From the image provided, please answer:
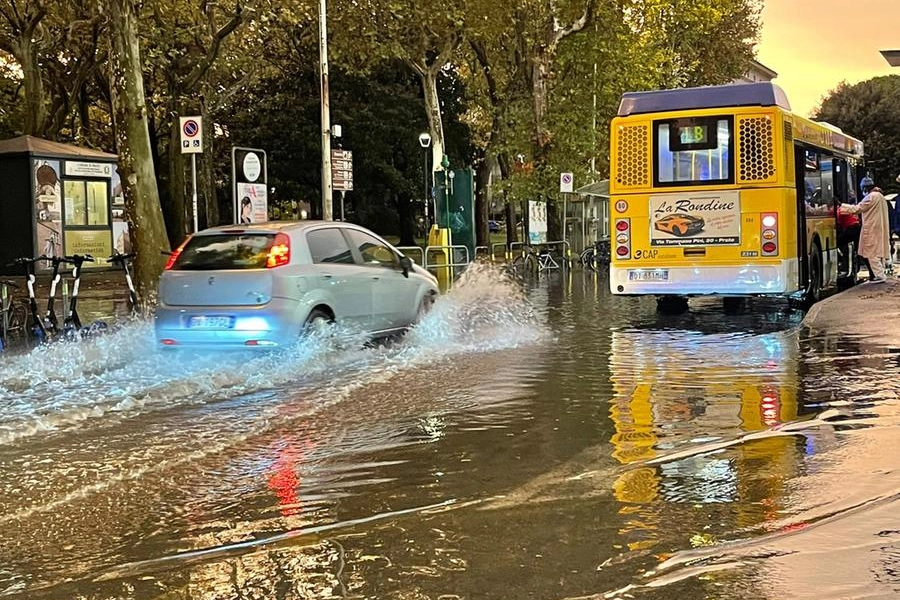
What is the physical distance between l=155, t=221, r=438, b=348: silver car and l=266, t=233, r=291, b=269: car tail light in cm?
1

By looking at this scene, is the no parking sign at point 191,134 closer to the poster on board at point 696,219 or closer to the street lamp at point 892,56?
the poster on board at point 696,219

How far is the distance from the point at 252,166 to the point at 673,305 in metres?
7.67

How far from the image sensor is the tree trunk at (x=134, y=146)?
1675 centimetres

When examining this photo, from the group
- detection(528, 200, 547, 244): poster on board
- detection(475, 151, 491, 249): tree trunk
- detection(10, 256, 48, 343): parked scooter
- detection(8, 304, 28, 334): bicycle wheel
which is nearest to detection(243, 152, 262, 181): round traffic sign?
detection(8, 304, 28, 334): bicycle wheel

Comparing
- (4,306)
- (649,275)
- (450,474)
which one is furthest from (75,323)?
(450,474)

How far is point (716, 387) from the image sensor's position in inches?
376

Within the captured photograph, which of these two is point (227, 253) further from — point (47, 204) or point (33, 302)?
point (47, 204)

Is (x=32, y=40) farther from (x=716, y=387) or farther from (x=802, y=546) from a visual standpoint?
(x=802, y=546)

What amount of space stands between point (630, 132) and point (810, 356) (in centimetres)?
526

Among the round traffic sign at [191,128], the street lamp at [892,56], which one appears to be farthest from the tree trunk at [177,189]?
the street lamp at [892,56]

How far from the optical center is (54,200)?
2717 cm

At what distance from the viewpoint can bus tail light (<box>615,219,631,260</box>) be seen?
619 inches

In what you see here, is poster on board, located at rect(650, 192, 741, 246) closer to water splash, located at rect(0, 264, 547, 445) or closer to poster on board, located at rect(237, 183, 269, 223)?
water splash, located at rect(0, 264, 547, 445)

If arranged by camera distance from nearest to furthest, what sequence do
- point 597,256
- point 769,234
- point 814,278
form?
point 769,234, point 814,278, point 597,256
